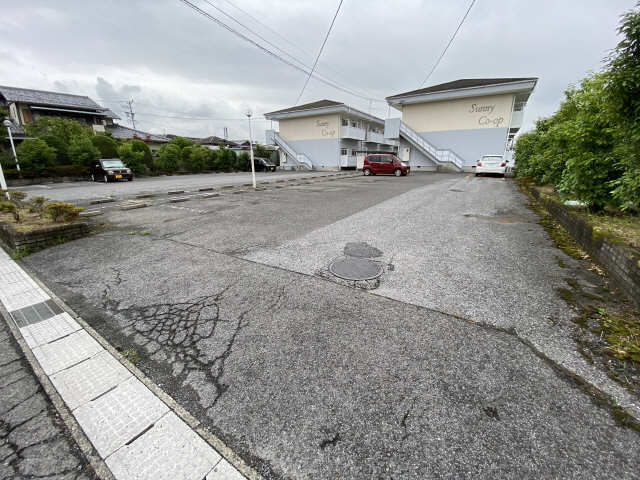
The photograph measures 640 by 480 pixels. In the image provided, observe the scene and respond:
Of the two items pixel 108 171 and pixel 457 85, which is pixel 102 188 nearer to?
pixel 108 171

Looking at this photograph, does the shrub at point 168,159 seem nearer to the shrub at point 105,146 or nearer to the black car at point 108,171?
the shrub at point 105,146

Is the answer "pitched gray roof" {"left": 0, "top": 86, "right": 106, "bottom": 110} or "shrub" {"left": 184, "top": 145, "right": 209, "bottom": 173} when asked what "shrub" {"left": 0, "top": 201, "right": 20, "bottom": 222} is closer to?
"shrub" {"left": 184, "top": 145, "right": 209, "bottom": 173}

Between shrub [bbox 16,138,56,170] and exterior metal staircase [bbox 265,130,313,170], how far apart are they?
18.6 metres

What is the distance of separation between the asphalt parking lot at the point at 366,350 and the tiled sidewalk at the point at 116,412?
0.12 m

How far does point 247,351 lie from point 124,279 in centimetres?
230

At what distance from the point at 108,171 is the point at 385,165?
1759 centimetres

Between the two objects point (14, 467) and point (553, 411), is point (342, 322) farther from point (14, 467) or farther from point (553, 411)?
point (14, 467)

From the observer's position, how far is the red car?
1867cm

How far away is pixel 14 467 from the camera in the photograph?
1299mm

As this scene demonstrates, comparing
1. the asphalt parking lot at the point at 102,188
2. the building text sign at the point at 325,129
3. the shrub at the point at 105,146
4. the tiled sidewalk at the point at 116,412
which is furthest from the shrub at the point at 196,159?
the tiled sidewalk at the point at 116,412

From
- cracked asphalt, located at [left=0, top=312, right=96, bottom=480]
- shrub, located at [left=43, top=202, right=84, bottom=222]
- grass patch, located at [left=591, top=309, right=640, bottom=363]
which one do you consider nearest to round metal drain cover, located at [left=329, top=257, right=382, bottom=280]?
grass patch, located at [left=591, top=309, right=640, bottom=363]

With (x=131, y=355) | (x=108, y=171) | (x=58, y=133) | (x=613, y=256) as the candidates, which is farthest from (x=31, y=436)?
(x=58, y=133)

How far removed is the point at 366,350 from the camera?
202cm

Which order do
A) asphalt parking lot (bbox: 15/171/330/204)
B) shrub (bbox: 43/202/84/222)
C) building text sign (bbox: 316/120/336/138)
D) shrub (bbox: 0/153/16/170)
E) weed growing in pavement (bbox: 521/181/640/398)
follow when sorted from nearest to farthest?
weed growing in pavement (bbox: 521/181/640/398)
shrub (bbox: 43/202/84/222)
asphalt parking lot (bbox: 15/171/330/204)
shrub (bbox: 0/153/16/170)
building text sign (bbox: 316/120/336/138)
